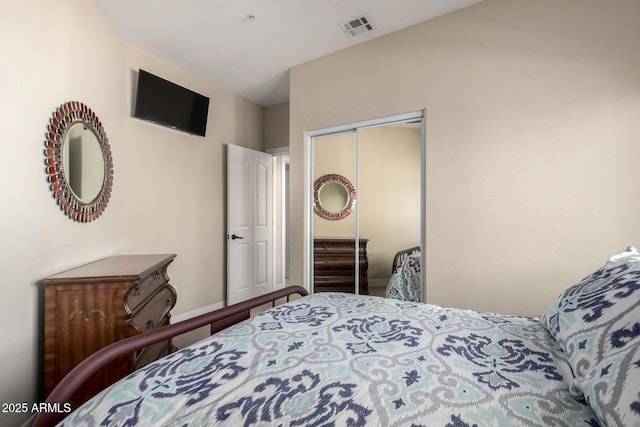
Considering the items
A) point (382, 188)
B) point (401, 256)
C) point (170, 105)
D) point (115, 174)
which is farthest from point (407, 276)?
point (170, 105)

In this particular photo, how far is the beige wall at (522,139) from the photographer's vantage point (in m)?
1.88

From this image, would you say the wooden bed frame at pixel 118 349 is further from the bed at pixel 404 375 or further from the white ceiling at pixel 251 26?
the white ceiling at pixel 251 26

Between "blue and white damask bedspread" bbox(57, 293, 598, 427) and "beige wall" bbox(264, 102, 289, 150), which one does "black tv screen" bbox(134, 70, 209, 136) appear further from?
"blue and white damask bedspread" bbox(57, 293, 598, 427)

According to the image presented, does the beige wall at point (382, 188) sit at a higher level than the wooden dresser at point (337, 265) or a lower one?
higher

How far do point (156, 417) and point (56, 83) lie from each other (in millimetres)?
2116

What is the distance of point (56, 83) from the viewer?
1806mm

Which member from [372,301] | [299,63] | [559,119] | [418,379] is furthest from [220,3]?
[418,379]

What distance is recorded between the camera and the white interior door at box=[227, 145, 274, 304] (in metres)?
3.74

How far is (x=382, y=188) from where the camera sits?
2.80m

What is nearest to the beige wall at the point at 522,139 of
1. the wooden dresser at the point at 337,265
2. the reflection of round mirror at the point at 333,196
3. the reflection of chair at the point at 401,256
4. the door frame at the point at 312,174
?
the door frame at the point at 312,174

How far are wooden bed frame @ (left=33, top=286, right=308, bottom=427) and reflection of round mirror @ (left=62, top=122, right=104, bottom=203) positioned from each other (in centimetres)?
150

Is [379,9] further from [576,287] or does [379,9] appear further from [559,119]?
[576,287]

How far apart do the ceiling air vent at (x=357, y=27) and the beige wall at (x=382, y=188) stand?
33.6 inches

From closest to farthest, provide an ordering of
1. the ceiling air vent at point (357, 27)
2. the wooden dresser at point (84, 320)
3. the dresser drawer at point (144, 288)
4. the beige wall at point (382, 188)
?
1. the wooden dresser at point (84, 320)
2. the dresser drawer at point (144, 288)
3. the ceiling air vent at point (357, 27)
4. the beige wall at point (382, 188)
